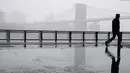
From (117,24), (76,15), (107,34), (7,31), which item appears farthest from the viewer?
(76,15)

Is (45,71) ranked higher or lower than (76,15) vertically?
lower

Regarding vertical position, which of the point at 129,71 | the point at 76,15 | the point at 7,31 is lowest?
the point at 129,71

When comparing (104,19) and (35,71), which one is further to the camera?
(104,19)

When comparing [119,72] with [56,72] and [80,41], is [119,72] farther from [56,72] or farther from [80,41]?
[80,41]

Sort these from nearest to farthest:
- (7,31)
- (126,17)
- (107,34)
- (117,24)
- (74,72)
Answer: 1. (74,72)
2. (117,24)
3. (7,31)
4. (107,34)
5. (126,17)

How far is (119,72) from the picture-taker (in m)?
4.94

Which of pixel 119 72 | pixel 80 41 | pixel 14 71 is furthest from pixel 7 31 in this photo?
pixel 119 72

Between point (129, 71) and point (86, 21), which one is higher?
point (86, 21)

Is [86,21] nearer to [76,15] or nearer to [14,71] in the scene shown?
[76,15]

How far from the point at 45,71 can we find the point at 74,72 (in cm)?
68

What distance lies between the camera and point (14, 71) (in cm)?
495

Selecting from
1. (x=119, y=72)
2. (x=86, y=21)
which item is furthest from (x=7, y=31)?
(x=86, y=21)

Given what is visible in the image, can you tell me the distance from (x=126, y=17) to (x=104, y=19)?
3976 mm

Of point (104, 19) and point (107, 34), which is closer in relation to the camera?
point (107, 34)
